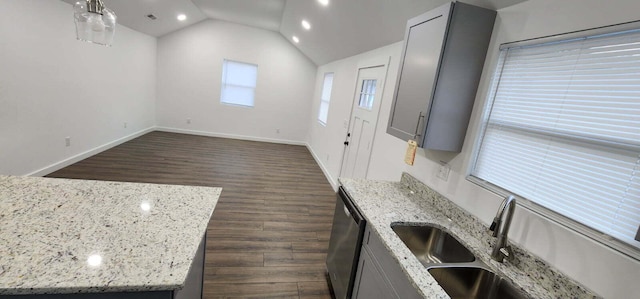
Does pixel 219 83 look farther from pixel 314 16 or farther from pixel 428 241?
pixel 428 241

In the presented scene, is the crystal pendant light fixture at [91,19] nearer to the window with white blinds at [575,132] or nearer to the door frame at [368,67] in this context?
the window with white blinds at [575,132]

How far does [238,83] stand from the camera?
23.0ft

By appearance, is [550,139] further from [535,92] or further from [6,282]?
[6,282]

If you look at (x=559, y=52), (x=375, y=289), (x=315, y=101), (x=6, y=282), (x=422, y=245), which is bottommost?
(x=375, y=289)

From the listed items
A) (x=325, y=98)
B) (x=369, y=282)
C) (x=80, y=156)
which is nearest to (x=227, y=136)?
(x=325, y=98)

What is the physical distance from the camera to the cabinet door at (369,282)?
1.36 metres

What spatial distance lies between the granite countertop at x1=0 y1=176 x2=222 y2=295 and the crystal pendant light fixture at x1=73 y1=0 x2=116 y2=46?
0.78 m

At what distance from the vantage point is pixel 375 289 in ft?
4.80

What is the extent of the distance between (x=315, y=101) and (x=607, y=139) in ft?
20.3

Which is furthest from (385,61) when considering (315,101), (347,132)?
(315,101)

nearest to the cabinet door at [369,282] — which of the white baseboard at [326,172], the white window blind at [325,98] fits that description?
the white baseboard at [326,172]

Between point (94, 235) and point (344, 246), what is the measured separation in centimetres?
140

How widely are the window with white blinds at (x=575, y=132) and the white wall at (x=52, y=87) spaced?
448 centimetres

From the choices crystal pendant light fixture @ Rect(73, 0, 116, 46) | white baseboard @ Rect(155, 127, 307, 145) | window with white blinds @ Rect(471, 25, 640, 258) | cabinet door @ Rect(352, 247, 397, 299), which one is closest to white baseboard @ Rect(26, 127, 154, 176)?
white baseboard @ Rect(155, 127, 307, 145)
